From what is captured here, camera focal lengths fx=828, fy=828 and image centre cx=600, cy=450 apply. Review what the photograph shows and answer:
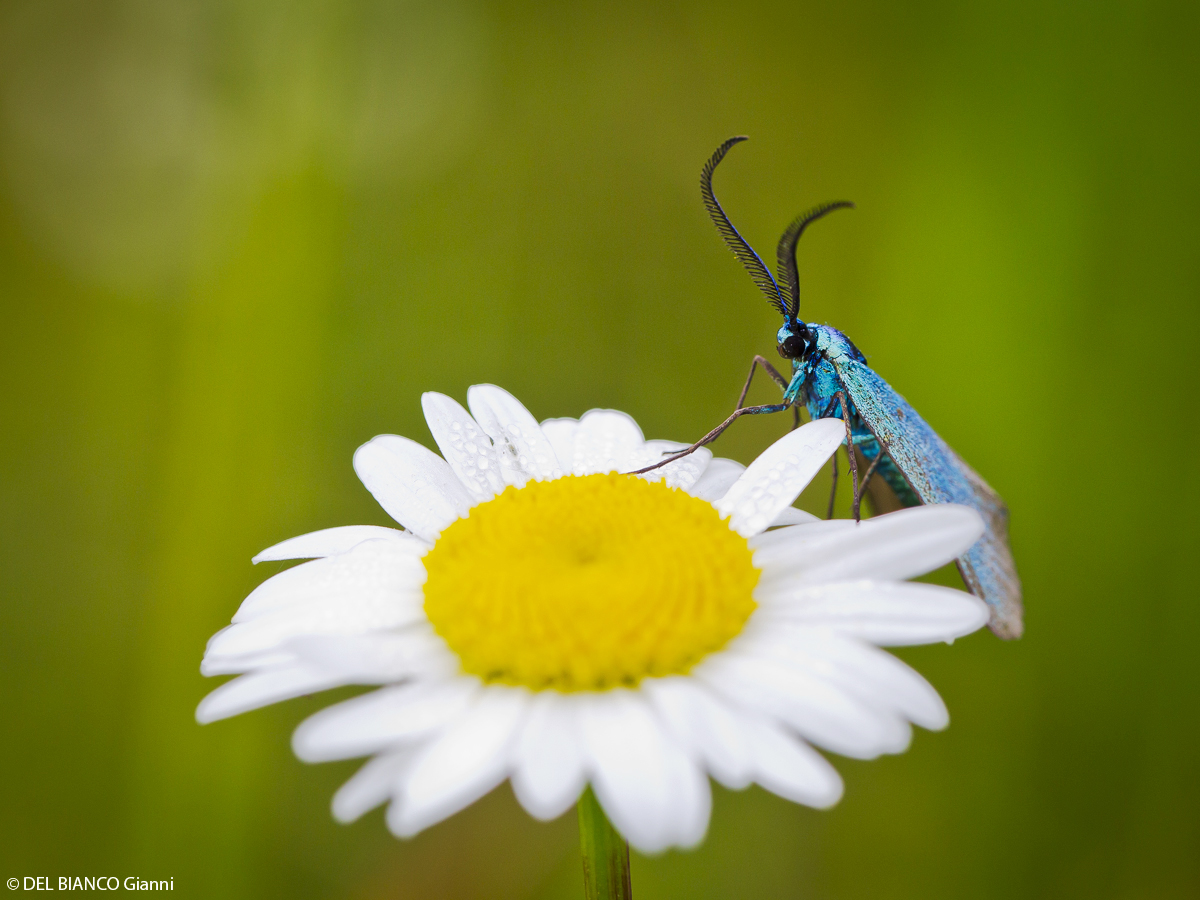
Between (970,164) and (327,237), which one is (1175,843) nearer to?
(970,164)

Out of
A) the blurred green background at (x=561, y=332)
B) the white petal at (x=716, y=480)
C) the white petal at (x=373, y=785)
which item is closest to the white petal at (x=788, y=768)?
the white petal at (x=373, y=785)

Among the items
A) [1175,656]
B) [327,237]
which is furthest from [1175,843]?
[327,237]

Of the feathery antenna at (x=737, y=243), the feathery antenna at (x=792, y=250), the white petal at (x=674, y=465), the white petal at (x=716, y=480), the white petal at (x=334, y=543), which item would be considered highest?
the feathery antenna at (x=737, y=243)

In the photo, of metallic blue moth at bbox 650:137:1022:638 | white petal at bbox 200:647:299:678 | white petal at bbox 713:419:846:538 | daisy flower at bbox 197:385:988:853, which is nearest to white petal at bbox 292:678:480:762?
daisy flower at bbox 197:385:988:853

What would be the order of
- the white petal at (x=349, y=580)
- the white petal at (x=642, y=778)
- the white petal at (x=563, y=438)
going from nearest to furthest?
the white petal at (x=642, y=778), the white petal at (x=349, y=580), the white petal at (x=563, y=438)

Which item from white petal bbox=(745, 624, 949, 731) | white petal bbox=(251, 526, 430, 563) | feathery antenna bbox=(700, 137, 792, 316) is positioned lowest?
white petal bbox=(745, 624, 949, 731)

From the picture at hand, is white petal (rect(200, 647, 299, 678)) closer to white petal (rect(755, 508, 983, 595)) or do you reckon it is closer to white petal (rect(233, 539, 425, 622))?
white petal (rect(233, 539, 425, 622))

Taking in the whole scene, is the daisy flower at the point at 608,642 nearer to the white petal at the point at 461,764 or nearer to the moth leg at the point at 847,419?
the white petal at the point at 461,764
